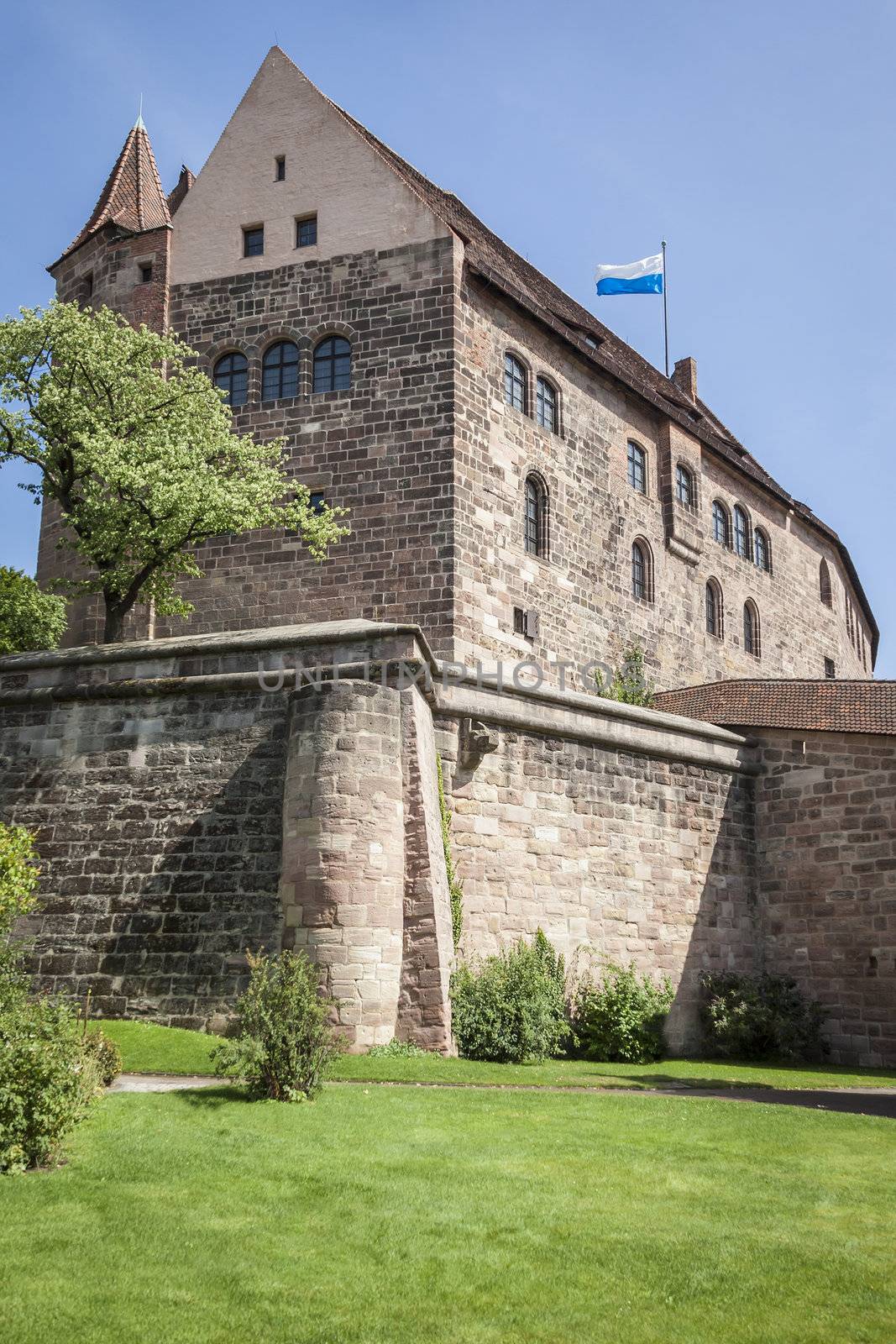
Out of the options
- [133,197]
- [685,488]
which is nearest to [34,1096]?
[133,197]

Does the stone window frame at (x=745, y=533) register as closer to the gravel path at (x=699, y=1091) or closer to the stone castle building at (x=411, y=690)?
the stone castle building at (x=411, y=690)

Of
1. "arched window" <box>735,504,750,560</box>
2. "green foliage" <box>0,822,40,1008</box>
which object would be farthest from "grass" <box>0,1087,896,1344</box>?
"arched window" <box>735,504,750,560</box>

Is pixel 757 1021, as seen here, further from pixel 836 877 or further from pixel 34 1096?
pixel 34 1096

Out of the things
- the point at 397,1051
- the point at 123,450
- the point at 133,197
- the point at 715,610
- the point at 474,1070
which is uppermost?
the point at 133,197

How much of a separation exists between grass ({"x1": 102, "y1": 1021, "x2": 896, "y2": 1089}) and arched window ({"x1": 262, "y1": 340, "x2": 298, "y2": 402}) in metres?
15.7

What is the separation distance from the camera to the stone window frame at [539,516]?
27969mm

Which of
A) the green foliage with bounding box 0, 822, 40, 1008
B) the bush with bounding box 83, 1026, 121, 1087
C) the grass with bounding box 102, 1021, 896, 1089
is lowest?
the grass with bounding box 102, 1021, 896, 1089

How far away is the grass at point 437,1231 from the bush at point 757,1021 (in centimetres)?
849

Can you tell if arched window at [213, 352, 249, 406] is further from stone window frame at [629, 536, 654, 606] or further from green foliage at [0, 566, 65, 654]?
stone window frame at [629, 536, 654, 606]

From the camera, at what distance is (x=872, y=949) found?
2103cm

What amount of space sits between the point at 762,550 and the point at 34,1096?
34407 millimetres

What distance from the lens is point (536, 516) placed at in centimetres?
2861

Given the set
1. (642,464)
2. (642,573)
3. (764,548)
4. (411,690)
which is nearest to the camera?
(411,690)

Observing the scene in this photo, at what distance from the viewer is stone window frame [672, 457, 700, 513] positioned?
34.6 metres
